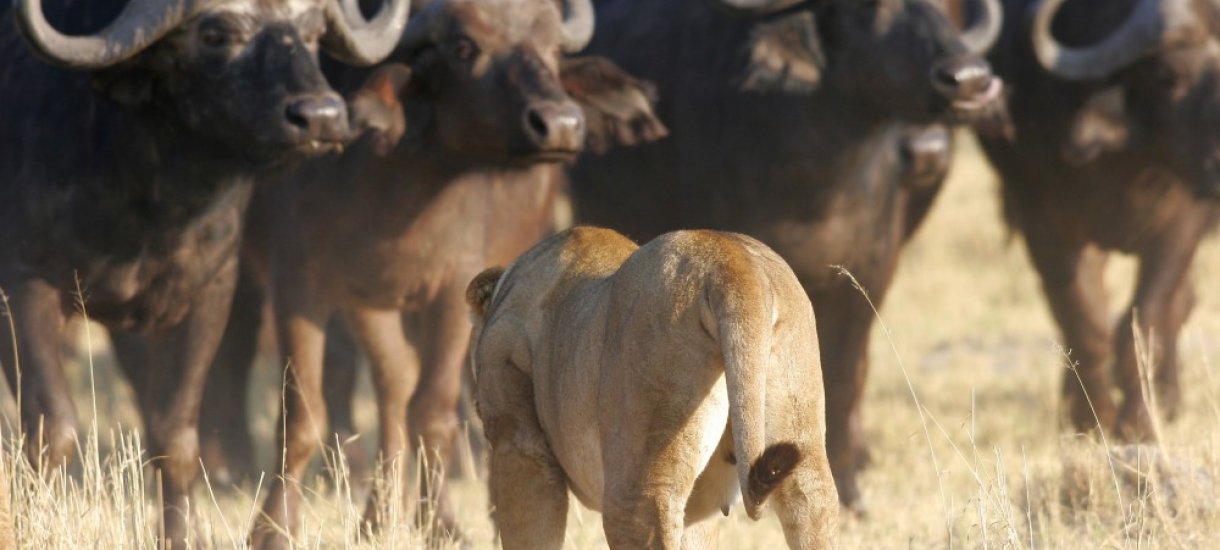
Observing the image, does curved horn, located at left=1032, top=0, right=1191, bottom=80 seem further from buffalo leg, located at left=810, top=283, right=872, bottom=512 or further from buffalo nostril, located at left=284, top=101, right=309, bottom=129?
buffalo nostril, located at left=284, top=101, right=309, bottom=129

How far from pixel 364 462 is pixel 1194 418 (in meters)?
3.94

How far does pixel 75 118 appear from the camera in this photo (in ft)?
26.8

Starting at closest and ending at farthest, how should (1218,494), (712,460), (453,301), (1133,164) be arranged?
1. (712,460)
2. (1218,494)
3. (453,301)
4. (1133,164)

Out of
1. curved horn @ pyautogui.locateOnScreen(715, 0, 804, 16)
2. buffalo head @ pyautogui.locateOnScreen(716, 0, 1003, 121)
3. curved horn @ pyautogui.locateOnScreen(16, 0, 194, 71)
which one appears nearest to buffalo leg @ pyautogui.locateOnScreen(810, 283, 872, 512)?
buffalo head @ pyautogui.locateOnScreen(716, 0, 1003, 121)

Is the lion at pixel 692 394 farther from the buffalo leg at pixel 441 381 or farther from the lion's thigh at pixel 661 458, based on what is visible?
the buffalo leg at pixel 441 381

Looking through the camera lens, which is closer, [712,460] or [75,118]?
[712,460]

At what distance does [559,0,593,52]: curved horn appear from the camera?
944cm

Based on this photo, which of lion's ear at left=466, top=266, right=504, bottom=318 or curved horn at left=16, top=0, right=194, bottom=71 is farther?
curved horn at left=16, top=0, right=194, bottom=71

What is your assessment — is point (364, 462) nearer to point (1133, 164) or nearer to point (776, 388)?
point (1133, 164)

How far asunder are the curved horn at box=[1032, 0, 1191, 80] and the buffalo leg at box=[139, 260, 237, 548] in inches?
178

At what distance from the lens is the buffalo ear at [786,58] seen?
32.6 ft

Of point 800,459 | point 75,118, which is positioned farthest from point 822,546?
point 75,118

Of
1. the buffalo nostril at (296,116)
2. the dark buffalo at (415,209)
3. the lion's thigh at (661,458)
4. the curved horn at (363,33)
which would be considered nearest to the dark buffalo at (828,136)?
the dark buffalo at (415,209)

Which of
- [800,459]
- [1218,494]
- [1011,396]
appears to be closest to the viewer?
[800,459]
